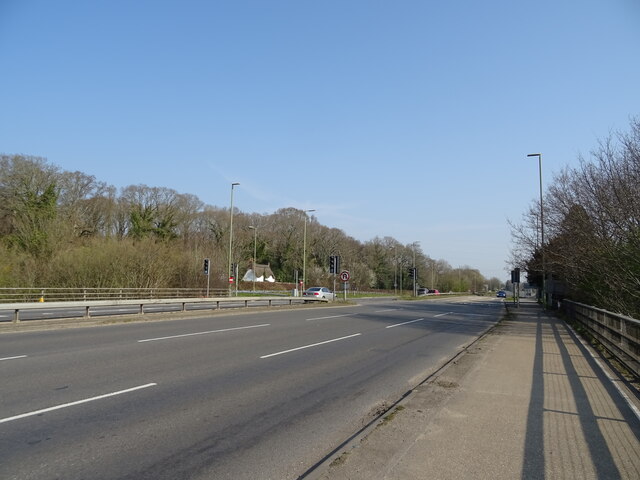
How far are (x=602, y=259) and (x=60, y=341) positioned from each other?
18613mm

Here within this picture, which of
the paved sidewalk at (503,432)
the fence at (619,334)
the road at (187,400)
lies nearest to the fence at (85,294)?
the road at (187,400)

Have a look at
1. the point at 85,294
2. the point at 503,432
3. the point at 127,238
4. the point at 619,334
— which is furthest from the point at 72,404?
the point at 127,238

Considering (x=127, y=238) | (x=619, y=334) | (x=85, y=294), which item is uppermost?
(x=127, y=238)

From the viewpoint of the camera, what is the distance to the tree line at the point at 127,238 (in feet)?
106

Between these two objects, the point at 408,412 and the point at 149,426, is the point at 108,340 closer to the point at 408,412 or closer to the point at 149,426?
the point at 149,426

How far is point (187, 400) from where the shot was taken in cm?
670

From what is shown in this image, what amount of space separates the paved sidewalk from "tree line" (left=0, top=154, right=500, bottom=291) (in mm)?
30440

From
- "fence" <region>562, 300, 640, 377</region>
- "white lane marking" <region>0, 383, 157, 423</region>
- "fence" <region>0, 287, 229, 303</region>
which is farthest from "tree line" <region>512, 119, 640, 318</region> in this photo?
"fence" <region>0, 287, 229, 303</region>

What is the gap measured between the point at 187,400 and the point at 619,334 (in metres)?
10.4

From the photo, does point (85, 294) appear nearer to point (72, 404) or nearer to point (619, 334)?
point (72, 404)

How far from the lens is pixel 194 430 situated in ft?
17.8

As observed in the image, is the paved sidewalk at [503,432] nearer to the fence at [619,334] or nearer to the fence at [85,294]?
the fence at [619,334]

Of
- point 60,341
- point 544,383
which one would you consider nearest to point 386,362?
point 544,383

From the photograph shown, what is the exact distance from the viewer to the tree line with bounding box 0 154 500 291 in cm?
3244
